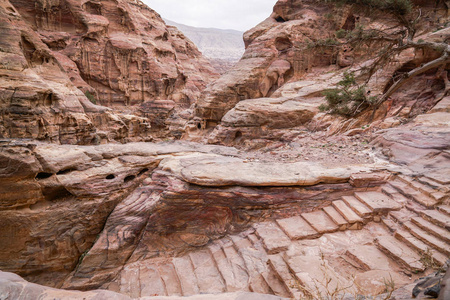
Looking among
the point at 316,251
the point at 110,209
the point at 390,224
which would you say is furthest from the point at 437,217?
the point at 110,209

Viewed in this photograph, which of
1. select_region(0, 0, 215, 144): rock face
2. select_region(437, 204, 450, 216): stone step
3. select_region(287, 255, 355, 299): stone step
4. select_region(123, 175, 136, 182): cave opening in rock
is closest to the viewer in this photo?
select_region(287, 255, 355, 299): stone step

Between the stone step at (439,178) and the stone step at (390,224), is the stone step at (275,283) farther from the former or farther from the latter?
the stone step at (439,178)

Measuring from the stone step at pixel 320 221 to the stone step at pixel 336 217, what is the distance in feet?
0.21

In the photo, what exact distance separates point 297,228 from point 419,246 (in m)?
1.87

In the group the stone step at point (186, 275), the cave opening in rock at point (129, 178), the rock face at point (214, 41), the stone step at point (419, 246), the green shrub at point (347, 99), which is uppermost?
the rock face at point (214, 41)

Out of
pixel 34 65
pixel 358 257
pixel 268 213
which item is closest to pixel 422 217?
pixel 358 257

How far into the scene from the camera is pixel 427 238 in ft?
11.5

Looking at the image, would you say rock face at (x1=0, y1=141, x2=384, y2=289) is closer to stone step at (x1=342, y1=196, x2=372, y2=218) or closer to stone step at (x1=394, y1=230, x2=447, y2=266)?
stone step at (x1=342, y1=196, x2=372, y2=218)

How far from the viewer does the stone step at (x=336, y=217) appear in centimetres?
431

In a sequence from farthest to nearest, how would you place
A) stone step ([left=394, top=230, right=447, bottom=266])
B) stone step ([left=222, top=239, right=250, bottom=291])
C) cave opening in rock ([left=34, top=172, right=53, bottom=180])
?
cave opening in rock ([left=34, top=172, right=53, bottom=180]) < stone step ([left=222, top=239, right=250, bottom=291]) < stone step ([left=394, top=230, right=447, bottom=266])

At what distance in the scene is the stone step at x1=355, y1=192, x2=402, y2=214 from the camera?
4.34 meters

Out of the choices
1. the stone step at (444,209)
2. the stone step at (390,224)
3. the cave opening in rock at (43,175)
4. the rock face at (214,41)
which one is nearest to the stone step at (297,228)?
the stone step at (390,224)

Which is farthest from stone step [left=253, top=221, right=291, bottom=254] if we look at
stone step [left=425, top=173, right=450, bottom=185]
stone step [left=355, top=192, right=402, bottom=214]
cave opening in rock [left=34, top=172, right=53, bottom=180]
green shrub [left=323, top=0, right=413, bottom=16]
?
green shrub [left=323, top=0, right=413, bottom=16]

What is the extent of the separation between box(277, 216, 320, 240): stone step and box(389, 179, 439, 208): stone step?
6.66 feet
